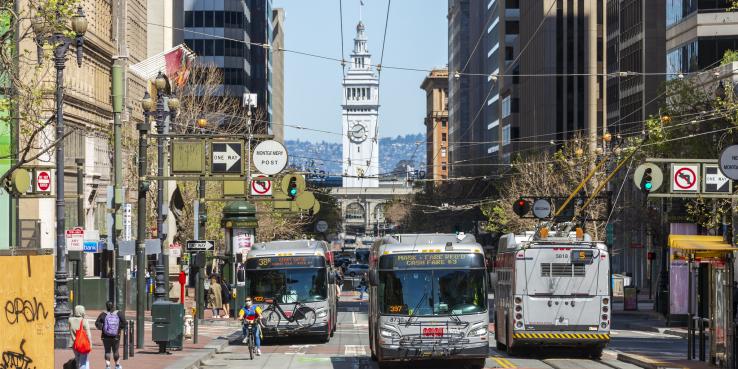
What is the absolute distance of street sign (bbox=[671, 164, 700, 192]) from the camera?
115 ft

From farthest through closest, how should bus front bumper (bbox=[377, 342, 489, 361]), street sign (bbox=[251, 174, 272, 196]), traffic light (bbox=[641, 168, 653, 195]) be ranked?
street sign (bbox=[251, 174, 272, 196]) < traffic light (bbox=[641, 168, 653, 195]) < bus front bumper (bbox=[377, 342, 489, 361])

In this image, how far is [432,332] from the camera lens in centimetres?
3291

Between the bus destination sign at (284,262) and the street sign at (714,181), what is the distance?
1429cm

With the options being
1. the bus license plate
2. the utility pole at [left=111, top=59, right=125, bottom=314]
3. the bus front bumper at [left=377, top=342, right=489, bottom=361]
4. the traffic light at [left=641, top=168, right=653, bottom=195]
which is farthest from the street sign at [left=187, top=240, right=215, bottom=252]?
the traffic light at [left=641, top=168, right=653, bottom=195]

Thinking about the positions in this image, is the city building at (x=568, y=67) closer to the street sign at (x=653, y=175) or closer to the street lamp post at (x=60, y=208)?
the street sign at (x=653, y=175)

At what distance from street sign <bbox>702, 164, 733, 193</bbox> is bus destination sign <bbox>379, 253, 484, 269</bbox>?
6.15 m

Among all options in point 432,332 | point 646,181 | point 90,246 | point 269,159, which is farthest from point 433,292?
point 90,246

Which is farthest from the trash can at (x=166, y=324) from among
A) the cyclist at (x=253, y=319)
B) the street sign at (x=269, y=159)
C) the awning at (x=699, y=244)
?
the awning at (x=699, y=244)

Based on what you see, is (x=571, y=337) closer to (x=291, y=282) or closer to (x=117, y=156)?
(x=291, y=282)

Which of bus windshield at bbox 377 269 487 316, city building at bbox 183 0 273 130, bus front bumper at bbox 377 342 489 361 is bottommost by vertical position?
bus front bumper at bbox 377 342 489 361

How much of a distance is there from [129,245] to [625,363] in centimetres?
1350

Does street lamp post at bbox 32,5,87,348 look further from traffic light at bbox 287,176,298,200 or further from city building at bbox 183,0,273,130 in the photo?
city building at bbox 183,0,273,130

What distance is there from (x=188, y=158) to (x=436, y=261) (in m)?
11.0

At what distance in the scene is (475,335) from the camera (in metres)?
32.9
